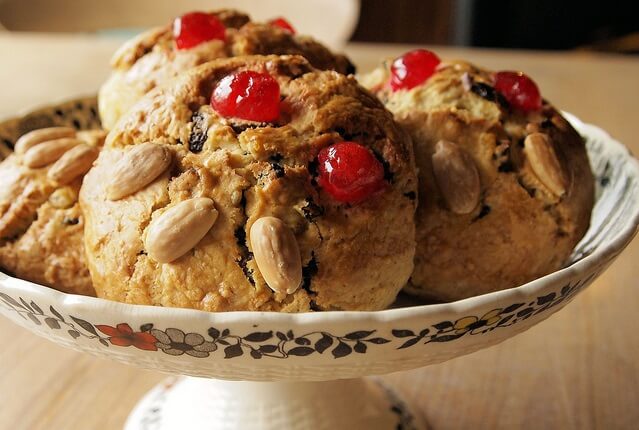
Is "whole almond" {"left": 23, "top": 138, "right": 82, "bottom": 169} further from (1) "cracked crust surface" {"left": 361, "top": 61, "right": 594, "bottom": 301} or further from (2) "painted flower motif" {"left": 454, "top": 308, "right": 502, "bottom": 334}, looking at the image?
(2) "painted flower motif" {"left": 454, "top": 308, "right": 502, "bottom": 334}

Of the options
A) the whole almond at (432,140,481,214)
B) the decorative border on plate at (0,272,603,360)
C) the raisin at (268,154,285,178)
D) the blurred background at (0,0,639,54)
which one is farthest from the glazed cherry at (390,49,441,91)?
the blurred background at (0,0,639,54)

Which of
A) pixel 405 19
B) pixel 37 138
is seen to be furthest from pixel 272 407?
pixel 405 19

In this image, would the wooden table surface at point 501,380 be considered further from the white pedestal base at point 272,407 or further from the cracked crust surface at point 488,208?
the cracked crust surface at point 488,208

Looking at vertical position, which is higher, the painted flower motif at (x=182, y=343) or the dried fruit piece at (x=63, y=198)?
the painted flower motif at (x=182, y=343)

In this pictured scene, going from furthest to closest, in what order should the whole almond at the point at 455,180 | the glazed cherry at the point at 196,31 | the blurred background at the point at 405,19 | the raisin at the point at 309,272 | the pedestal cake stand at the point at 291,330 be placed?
1. the blurred background at the point at 405,19
2. the glazed cherry at the point at 196,31
3. the whole almond at the point at 455,180
4. the raisin at the point at 309,272
5. the pedestal cake stand at the point at 291,330

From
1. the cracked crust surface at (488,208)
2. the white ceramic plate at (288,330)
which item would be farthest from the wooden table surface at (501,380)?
the white ceramic plate at (288,330)

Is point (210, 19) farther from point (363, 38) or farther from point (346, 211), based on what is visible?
point (363, 38)
